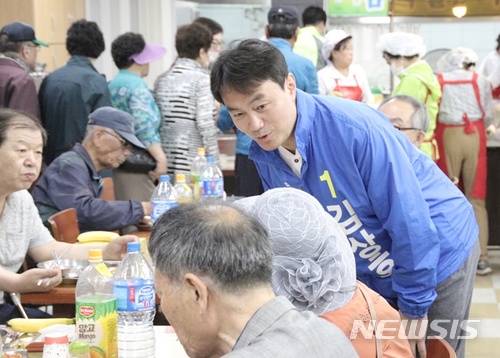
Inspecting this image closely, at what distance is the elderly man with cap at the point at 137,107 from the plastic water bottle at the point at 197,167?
0.64ft

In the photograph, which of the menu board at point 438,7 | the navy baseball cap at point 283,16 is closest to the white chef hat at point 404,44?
the navy baseball cap at point 283,16

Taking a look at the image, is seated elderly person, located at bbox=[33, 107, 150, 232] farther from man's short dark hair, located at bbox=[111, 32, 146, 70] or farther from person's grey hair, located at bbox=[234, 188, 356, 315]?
person's grey hair, located at bbox=[234, 188, 356, 315]

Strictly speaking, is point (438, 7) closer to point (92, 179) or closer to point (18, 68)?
point (18, 68)

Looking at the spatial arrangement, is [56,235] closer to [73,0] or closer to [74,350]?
[74,350]

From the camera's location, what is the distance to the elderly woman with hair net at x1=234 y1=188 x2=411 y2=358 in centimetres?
199

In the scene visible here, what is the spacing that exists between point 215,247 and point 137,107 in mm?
4167

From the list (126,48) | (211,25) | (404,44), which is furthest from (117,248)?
(211,25)

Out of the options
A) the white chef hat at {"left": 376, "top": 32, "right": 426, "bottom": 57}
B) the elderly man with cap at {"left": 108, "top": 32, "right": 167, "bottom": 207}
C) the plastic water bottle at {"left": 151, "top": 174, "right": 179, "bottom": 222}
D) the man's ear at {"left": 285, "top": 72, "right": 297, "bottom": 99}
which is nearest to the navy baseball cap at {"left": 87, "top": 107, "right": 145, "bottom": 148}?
the plastic water bottle at {"left": 151, "top": 174, "right": 179, "bottom": 222}

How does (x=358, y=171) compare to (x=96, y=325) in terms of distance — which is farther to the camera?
(x=358, y=171)

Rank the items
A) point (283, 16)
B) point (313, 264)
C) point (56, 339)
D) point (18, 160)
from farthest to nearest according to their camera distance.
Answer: point (283, 16) → point (18, 160) → point (56, 339) → point (313, 264)

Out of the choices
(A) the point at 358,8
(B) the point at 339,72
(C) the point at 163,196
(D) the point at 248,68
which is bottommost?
(C) the point at 163,196

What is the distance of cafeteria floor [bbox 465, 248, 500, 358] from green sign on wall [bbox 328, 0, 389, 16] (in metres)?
2.91

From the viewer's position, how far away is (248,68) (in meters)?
2.46

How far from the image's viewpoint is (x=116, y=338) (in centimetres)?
230
